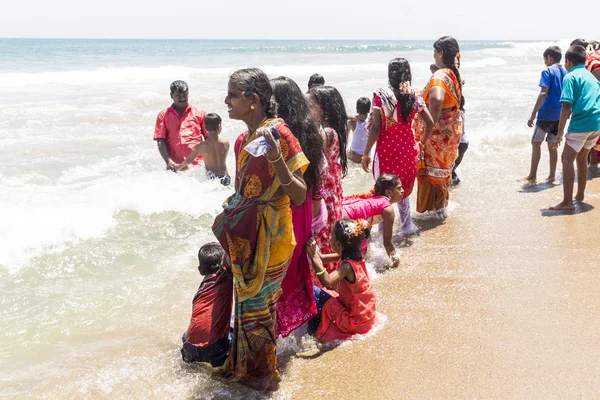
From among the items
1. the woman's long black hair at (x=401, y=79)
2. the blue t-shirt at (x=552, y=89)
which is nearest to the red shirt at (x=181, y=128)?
the woman's long black hair at (x=401, y=79)

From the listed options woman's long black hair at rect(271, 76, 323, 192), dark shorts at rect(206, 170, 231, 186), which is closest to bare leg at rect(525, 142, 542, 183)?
dark shorts at rect(206, 170, 231, 186)

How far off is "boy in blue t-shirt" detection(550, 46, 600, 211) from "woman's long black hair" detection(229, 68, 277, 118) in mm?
4080

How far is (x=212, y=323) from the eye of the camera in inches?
138

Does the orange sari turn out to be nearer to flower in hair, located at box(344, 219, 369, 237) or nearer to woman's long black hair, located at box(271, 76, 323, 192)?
flower in hair, located at box(344, 219, 369, 237)

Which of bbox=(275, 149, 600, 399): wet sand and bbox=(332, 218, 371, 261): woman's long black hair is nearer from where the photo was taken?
bbox=(275, 149, 600, 399): wet sand

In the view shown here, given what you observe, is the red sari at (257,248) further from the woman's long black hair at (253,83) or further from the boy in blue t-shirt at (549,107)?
the boy in blue t-shirt at (549,107)

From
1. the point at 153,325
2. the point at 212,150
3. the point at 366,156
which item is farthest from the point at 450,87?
the point at 153,325

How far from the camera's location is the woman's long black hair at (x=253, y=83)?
2.98 metres

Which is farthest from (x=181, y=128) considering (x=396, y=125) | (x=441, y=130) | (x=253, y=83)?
(x=253, y=83)

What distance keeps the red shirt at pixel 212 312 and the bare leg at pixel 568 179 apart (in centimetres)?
410

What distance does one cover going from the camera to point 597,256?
15.8 ft

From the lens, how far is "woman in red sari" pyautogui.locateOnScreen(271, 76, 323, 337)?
322 cm

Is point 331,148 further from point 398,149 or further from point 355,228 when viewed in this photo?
point 398,149

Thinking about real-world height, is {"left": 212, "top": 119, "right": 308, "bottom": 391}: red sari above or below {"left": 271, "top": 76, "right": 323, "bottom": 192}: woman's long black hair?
below
